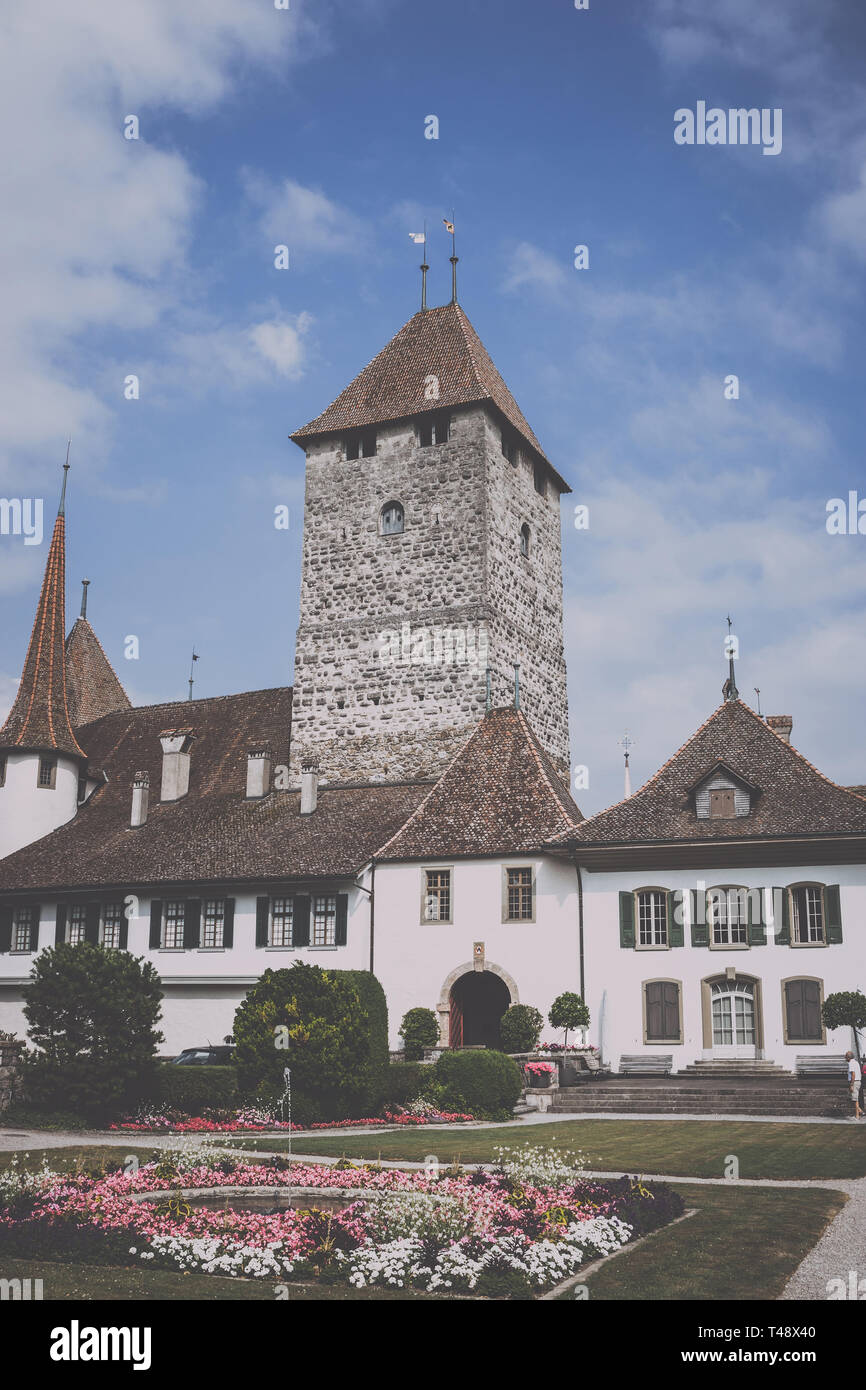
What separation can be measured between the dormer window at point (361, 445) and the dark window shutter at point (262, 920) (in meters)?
16.5

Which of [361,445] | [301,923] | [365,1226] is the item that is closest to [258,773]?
[301,923]

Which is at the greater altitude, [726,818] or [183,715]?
[183,715]

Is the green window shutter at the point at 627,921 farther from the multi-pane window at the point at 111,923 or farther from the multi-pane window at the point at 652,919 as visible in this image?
the multi-pane window at the point at 111,923

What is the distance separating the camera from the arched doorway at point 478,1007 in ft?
113

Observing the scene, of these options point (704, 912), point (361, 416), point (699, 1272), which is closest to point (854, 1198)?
point (699, 1272)

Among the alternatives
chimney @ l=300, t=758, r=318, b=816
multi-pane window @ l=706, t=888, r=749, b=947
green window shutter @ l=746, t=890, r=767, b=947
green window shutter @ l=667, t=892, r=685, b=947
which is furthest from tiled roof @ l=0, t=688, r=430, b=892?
green window shutter @ l=746, t=890, r=767, b=947

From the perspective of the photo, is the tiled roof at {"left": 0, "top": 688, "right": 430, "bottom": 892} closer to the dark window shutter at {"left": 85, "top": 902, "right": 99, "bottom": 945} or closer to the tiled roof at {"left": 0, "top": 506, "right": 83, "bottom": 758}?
the dark window shutter at {"left": 85, "top": 902, "right": 99, "bottom": 945}

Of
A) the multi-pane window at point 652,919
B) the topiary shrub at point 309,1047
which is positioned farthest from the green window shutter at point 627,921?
the topiary shrub at point 309,1047

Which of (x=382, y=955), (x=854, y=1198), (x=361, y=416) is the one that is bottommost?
(x=854, y=1198)

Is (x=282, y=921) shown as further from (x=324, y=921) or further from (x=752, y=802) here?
(x=752, y=802)
